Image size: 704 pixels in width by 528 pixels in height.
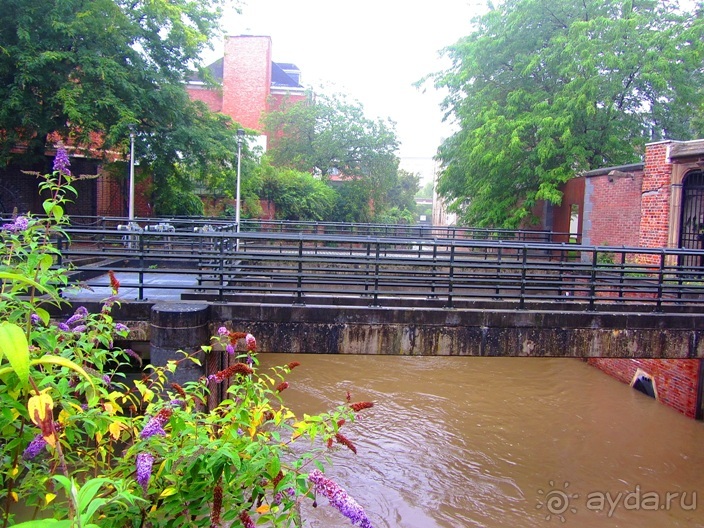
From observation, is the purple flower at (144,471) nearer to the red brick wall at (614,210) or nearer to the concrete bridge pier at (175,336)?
the concrete bridge pier at (175,336)

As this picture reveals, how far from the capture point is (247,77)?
40.3 metres

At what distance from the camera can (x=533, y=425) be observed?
11.5 m

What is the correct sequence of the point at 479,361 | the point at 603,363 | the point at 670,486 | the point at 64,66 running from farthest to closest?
the point at 64,66 → the point at 479,361 → the point at 603,363 → the point at 670,486

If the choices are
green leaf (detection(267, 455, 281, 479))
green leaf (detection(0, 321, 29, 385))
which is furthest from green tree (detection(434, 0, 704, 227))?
green leaf (detection(0, 321, 29, 385))

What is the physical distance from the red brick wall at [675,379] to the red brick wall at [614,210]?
14.6 feet

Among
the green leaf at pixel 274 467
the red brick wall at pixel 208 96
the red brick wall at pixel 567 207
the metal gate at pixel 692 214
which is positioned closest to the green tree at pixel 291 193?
the red brick wall at pixel 208 96

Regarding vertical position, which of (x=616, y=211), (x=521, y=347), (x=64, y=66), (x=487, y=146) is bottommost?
(x=521, y=347)

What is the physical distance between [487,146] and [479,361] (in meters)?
8.36

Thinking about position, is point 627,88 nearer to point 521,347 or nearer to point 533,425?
point 533,425

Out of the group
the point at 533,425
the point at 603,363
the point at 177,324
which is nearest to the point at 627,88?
the point at 603,363

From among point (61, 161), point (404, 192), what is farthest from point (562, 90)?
point (404, 192)

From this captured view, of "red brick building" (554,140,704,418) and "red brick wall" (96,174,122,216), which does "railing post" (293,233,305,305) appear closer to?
"red brick building" (554,140,704,418)

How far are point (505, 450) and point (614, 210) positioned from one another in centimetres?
985

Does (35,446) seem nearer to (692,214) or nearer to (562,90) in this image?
(692,214)
